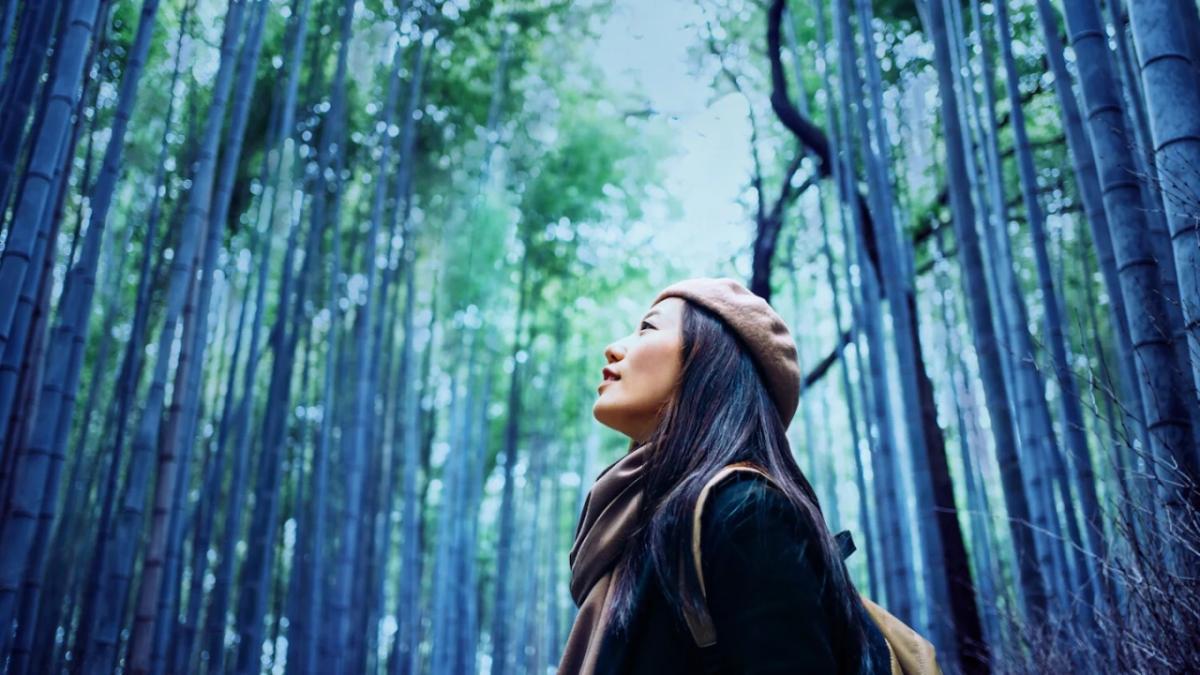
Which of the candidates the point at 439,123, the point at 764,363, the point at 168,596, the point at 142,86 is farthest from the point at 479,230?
the point at 764,363

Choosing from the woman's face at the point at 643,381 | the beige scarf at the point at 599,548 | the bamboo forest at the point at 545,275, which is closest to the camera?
the beige scarf at the point at 599,548

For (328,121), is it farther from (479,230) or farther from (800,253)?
(800,253)

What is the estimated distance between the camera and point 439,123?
260 inches

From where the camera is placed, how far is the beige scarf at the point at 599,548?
0.89 metres

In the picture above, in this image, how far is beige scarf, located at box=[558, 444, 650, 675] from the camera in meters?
0.89

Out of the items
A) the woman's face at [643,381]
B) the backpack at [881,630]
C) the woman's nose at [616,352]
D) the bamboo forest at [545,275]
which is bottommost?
the backpack at [881,630]

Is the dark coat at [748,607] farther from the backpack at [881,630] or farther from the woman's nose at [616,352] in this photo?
the woman's nose at [616,352]

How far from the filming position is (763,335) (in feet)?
3.42

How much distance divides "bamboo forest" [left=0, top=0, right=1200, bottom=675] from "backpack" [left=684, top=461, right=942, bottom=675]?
0.47 meters

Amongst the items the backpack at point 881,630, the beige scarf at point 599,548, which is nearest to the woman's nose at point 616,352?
the beige scarf at point 599,548

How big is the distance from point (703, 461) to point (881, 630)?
9.6 inches

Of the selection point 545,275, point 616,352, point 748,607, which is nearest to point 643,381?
point 616,352

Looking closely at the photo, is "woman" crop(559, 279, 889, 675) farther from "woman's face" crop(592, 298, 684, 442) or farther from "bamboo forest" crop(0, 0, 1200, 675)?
"bamboo forest" crop(0, 0, 1200, 675)

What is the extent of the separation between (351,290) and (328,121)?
2.73 m
